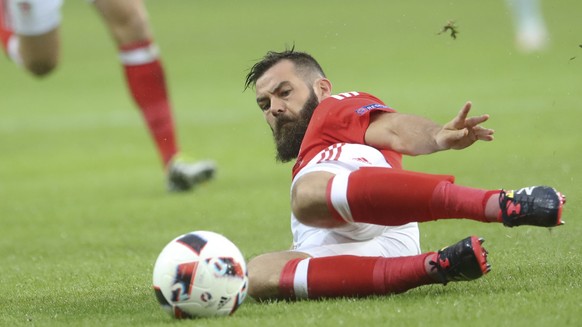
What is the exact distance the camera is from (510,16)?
29.2 meters

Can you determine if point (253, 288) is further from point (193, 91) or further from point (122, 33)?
point (193, 91)

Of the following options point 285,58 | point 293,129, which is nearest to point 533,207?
point 293,129

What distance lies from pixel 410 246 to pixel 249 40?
21146 mm

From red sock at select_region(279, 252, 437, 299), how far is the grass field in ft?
0.28

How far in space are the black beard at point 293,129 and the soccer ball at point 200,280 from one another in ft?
3.35

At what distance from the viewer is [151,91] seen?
898 cm

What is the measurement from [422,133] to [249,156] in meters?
8.21

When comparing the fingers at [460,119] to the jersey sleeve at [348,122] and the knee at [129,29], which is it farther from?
the knee at [129,29]

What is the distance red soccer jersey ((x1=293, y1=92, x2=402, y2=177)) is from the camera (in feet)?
17.1

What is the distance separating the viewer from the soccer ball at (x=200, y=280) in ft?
14.8

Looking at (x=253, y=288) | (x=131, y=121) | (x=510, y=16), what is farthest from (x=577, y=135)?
(x=510, y=16)

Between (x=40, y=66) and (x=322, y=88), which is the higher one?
(x=322, y=88)

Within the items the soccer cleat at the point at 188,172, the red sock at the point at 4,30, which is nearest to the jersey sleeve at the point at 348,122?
the red sock at the point at 4,30

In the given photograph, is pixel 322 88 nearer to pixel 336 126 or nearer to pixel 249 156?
pixel 336 126
